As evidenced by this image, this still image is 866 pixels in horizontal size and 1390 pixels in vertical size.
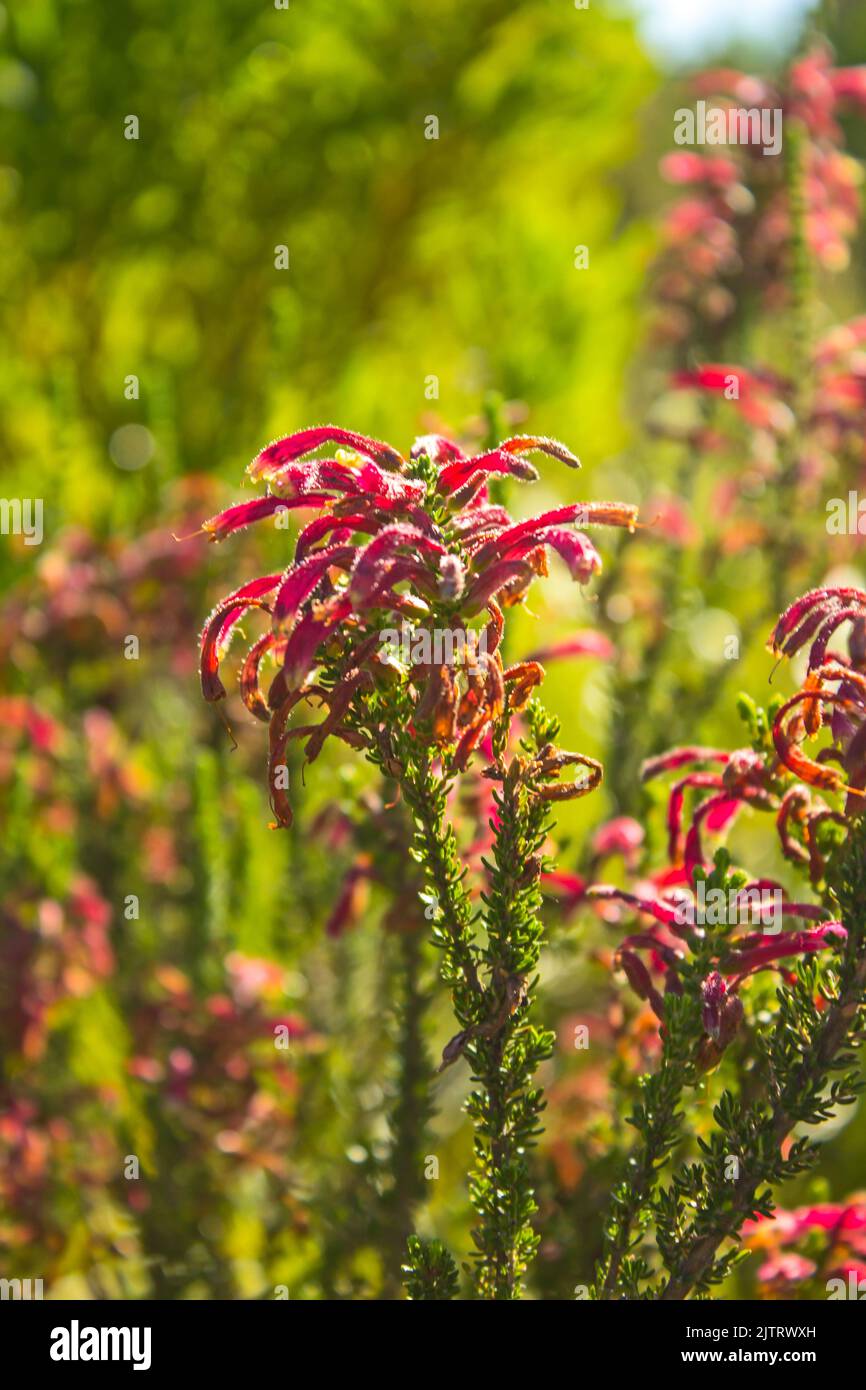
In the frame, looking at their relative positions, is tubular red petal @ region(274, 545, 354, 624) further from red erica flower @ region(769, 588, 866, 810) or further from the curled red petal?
red erica flower @ region(769, 588, 866, 810)

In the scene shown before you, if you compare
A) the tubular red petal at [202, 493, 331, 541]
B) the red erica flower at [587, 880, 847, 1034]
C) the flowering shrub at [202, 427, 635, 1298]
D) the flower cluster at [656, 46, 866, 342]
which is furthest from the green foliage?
the flower cluster at [656, 46, 866, 342]

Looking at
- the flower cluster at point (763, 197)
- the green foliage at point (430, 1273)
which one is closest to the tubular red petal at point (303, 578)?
the green foliage at point (430, 1273)

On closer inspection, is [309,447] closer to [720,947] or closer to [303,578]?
[303,578]

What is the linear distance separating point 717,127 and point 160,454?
819mm

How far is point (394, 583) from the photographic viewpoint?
26.0 inches

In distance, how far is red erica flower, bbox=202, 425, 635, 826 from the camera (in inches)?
26.2

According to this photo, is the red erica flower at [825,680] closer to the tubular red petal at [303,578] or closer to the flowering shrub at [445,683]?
the flowering shrub at [445,683]

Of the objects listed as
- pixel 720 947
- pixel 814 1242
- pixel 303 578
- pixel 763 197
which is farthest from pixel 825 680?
pixel 763 197

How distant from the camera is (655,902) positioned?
839 mm

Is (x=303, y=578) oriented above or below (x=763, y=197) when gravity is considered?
below

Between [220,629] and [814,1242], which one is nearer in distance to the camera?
[220,629]

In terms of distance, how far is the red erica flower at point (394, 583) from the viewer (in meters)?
0.67
